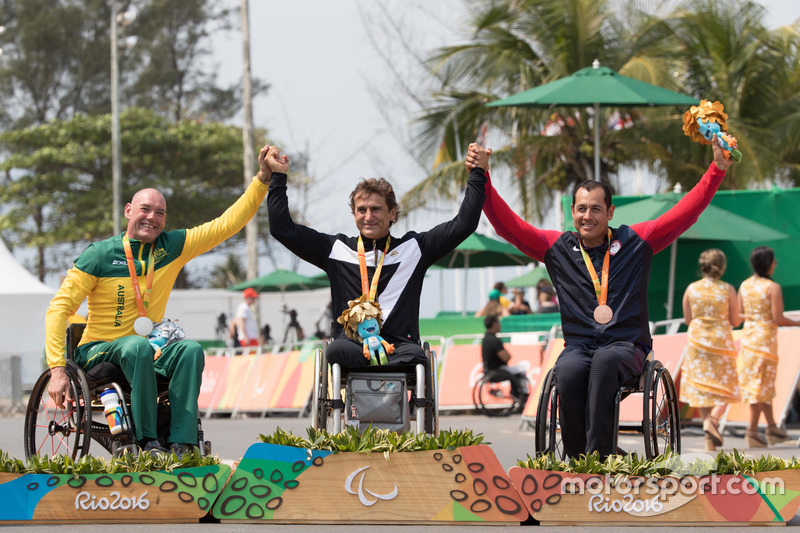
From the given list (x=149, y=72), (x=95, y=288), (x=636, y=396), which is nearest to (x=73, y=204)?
(x=149, y=72)

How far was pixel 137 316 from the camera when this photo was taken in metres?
6.61

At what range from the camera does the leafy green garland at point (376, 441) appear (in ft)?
17.2

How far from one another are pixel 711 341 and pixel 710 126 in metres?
4.34

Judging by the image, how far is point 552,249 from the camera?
624 cm

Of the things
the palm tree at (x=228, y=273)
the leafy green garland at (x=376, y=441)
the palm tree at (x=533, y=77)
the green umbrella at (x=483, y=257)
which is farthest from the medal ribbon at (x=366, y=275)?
the palm tree at (x=228, y=273)

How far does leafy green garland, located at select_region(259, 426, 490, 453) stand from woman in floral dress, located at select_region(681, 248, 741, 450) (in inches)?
206

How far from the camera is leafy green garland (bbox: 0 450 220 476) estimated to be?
212 inches

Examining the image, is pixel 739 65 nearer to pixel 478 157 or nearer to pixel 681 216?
pixel 681 216

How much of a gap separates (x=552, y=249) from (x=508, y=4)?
17347 millimetres

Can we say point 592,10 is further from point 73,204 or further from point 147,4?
point 147,4

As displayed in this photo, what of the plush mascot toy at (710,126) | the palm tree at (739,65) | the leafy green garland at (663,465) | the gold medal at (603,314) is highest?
the palm tree at (739,65)

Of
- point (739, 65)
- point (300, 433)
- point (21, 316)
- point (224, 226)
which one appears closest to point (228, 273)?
point (21, 316)

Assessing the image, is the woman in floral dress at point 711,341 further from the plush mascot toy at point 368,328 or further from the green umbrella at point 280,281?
the green umbrella at point 280,281

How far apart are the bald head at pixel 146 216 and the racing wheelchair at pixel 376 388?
125 cm
